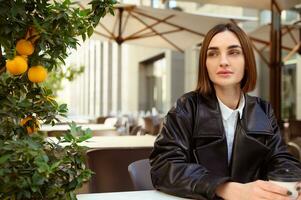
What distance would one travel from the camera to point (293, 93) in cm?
1012

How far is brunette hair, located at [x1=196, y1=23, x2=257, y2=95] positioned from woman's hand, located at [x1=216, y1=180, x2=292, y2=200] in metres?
0.38

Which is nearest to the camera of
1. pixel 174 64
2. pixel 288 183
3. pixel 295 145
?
pixel 288 183

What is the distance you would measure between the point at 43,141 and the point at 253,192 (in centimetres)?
54

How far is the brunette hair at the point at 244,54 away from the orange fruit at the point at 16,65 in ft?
2.30

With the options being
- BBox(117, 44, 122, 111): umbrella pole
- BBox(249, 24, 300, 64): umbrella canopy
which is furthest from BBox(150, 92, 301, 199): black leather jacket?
BBox(117, 44, 122, 111): umbrella pole

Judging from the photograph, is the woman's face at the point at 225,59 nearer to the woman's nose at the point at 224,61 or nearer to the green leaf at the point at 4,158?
the woman's nose at the point at 224,61

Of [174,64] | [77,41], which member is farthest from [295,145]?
[174,64]

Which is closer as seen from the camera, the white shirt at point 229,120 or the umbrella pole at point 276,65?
the white shirt at point 229,120

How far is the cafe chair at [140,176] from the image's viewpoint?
1601mm

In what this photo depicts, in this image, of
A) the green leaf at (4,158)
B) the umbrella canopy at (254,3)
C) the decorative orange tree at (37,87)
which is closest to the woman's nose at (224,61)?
the decorative orange tree at (37,87)

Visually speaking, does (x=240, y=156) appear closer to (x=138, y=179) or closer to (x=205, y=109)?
(x=205, y=109)

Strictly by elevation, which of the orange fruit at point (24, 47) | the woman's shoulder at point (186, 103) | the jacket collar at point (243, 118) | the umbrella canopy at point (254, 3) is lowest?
the jacket collar at point (243, 118)

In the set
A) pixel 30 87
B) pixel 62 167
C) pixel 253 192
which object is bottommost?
pixel 253 192

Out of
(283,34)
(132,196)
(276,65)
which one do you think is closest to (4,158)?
(132,196)
